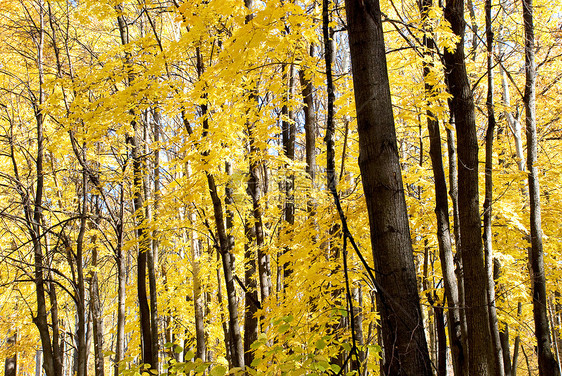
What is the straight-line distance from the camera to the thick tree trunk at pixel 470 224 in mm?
3859

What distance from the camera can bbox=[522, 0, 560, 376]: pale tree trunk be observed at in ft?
17.1

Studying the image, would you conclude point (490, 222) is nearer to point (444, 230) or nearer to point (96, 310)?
point (444, 230)

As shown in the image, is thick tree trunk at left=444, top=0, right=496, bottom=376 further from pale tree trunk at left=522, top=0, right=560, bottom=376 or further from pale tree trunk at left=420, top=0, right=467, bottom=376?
pale tree trunk at left=522, top=0, right=560, bottom=376

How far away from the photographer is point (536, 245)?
5617 millimetres

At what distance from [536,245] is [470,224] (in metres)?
2.53

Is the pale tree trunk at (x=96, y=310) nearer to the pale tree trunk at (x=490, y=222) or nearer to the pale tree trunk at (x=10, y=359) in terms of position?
the pale tree trunk at (x=10, y=359)

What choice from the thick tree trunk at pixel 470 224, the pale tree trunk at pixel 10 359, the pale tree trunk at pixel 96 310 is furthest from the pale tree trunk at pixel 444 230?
the pale tree trunk at pixel 10 359

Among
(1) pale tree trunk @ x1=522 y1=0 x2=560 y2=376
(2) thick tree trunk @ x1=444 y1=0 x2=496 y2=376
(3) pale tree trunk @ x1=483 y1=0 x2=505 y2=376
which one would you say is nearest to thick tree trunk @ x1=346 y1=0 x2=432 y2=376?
(2) thick tree trunk @ x1=444 y1=0 x2=496 y2=376

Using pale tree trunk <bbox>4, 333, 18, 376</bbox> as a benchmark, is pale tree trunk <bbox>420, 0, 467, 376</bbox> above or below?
above

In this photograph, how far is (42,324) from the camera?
660 centimetres

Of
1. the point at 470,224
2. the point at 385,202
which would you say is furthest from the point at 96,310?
the point at 385,202

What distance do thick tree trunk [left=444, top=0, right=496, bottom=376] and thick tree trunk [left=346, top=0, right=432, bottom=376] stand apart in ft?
7.81

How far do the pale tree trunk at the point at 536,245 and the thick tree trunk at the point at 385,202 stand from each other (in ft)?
13.7

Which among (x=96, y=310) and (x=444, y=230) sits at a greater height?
(x=444, y=230)
